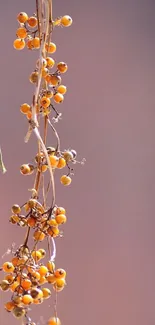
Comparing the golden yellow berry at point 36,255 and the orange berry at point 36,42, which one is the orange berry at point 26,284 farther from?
the orange berry at point 36,42

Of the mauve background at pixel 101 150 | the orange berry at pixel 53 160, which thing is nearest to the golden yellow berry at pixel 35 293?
the orange berry at pixel 53 160

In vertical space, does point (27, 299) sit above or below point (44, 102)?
below

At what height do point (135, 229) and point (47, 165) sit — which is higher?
point (135, 229)

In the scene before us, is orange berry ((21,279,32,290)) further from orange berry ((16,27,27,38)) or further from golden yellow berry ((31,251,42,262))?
orange berry ((16,27,27,38))

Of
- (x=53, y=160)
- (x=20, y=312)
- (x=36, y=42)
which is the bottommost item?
(x=20, y=312)

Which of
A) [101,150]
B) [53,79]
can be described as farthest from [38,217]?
[101,150]

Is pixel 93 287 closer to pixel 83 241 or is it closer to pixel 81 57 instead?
pixel 83 241

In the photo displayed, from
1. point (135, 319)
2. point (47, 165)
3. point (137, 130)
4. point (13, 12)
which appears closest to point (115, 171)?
point (137, 130)

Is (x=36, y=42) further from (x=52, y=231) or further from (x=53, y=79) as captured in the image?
(x=52, y=231)
